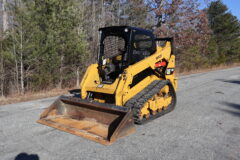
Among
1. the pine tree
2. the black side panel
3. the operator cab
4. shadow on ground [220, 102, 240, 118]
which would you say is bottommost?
shadow on ground [220, 102, 240, 118]

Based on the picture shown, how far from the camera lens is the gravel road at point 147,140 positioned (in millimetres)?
3438

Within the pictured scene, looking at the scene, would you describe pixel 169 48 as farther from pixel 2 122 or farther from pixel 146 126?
pixel 2 122

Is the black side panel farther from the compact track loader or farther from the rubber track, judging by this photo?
the rubber track

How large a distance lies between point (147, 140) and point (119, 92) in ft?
3.91

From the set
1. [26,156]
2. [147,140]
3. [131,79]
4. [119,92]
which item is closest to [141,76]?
[131,79]

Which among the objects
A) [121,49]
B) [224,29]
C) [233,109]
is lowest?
[233,109]

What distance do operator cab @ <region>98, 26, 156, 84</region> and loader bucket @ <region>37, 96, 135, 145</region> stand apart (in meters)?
0.95

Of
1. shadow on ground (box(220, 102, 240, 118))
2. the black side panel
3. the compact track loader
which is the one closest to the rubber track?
the compact track loader

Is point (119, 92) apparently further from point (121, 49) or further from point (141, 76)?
point (121, 49)

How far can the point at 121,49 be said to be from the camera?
19.4ft

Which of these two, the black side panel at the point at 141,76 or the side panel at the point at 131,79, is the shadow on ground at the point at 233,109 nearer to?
the side panel at the point at 131,79

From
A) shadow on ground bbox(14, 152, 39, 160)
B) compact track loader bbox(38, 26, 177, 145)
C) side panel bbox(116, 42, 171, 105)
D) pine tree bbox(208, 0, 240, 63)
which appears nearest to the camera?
shadow on ground bbox(14, 152, 39, 160)

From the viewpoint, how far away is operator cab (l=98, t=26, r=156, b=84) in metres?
5.12

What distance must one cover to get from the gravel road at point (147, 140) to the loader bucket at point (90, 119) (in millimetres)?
139
